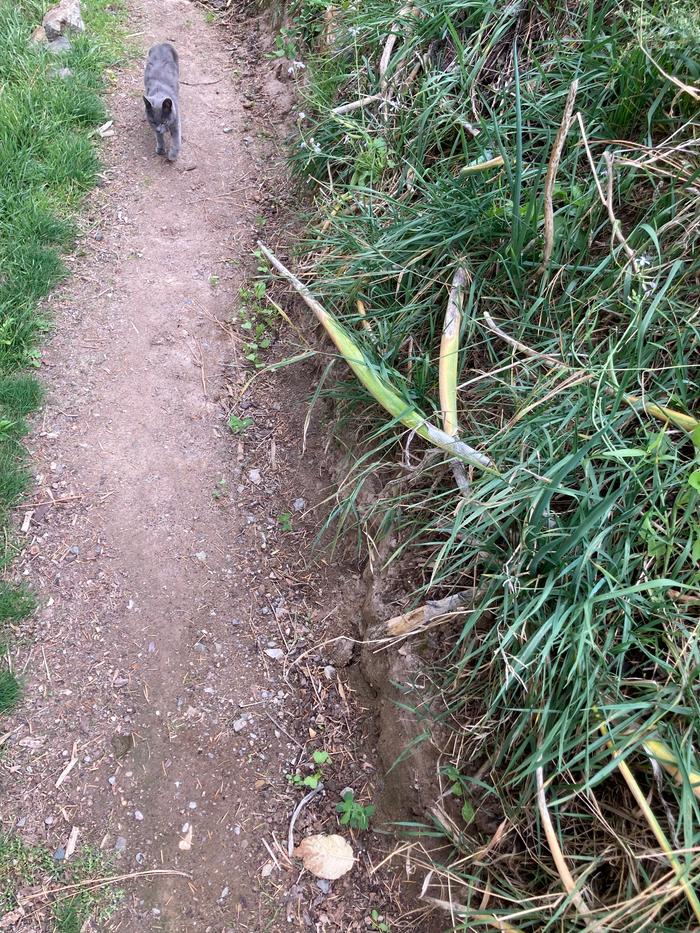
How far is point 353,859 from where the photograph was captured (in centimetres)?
218

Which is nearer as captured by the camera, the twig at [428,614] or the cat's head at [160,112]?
the twig at [428,614]

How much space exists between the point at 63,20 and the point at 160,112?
1411 mm

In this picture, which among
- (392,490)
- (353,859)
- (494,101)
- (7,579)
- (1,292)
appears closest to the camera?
(353,859)

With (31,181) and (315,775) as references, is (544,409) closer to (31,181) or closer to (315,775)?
(315,775)

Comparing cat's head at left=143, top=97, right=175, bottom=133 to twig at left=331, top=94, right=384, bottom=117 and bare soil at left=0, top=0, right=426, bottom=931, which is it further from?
twig at left=331, top=94, right=384, bottom=117

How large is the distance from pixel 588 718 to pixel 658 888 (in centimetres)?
40

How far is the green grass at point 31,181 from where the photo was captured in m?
2.97

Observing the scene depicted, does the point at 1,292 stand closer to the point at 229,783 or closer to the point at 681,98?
the point at 229,783

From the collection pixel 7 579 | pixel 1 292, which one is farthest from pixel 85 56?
pixel 7 579

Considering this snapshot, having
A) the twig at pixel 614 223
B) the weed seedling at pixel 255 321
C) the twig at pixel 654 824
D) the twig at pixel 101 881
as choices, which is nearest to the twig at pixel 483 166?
the twig at pixel 614 223

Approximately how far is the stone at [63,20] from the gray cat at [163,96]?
66 centimetres

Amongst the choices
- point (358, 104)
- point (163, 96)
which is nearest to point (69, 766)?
point (358, 104)

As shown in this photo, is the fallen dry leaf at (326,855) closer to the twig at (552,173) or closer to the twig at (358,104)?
the twig at (552,173)

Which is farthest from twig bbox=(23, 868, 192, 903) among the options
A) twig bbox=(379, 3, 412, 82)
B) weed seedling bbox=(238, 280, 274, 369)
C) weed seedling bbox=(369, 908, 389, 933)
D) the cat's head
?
the cat's head
